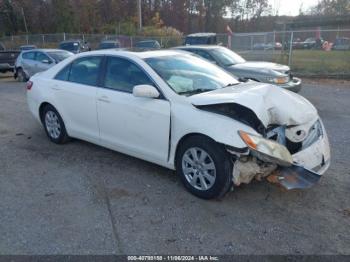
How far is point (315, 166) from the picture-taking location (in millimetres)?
3598

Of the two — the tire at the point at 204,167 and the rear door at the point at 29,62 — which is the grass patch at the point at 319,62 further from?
the tire at the point at 204,167

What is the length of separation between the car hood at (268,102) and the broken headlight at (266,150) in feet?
0.89

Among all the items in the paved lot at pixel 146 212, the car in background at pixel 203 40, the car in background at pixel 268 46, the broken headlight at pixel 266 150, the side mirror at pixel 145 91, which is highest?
the car in background at pixel 203 40

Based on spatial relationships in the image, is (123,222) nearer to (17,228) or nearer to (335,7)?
(17,228)

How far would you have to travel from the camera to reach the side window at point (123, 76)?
4263 mm

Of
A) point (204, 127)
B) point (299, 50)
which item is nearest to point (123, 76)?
point (204, 127)

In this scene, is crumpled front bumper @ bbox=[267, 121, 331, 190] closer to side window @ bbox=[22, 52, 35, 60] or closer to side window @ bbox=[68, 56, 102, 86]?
side window @ bbox=[68, 56, 102, 86]

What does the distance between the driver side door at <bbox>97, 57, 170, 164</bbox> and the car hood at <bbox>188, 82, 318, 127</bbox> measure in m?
0.52

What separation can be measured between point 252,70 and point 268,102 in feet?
17.7

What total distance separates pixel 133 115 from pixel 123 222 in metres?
1.40

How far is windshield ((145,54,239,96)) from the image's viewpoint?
4176 millimetres

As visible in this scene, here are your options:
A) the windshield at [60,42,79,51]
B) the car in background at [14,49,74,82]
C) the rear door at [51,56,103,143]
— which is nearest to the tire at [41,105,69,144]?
the rear door at [51,56,103,143]

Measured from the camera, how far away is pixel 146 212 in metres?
3.55

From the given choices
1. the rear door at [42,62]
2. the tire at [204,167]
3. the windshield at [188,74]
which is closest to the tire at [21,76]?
the rear door at [42,62]
